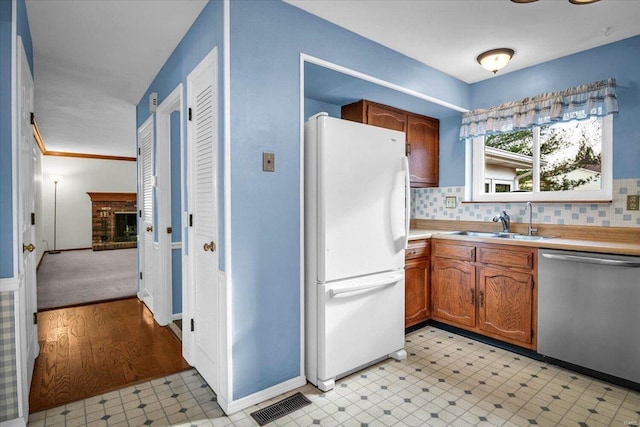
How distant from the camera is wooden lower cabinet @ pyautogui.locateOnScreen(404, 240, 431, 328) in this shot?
3.03 metres

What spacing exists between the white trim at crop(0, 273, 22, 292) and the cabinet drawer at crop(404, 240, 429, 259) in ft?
8.47

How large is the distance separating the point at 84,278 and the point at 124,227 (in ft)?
13.9

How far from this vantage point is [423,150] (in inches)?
144

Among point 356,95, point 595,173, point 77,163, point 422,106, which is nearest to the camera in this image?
point 595,173

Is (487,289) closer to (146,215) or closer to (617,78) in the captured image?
(617,78)

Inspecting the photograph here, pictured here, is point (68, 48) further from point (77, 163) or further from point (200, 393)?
point (77, 163)

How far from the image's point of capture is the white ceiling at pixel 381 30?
2203mm

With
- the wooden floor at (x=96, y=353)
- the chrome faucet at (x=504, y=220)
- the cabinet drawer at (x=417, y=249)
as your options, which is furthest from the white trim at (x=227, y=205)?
the chrome faucet at (x=504, y=220)

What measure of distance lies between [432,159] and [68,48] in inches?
137

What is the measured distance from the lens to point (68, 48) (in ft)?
9.27

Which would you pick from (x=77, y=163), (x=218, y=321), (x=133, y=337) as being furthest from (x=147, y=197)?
(x=77, y=163)

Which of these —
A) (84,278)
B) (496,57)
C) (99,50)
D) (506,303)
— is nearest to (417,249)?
(506,303)

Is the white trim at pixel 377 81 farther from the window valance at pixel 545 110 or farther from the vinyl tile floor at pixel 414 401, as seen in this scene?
the vinyl tile floor at pixel 414 401

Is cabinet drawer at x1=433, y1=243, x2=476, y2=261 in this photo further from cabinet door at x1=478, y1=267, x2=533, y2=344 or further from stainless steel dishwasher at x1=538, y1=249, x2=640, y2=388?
stainless steel dishwasher at x1=538, y1=249, x2=640, y2=388
